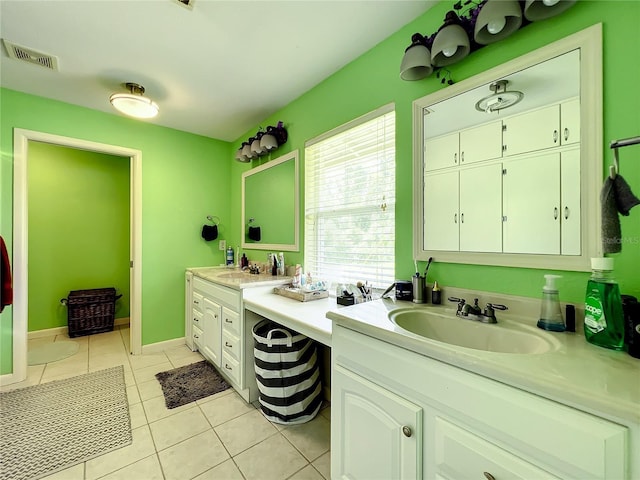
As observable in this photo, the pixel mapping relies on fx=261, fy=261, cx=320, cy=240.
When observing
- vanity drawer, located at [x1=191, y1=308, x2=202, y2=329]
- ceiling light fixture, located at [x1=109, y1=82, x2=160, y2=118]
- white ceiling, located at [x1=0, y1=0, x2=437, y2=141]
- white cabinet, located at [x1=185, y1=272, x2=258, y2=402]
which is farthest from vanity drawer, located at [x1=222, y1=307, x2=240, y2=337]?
white ceiling, located at [x1=0, y1=0, x2=437, y2=141]

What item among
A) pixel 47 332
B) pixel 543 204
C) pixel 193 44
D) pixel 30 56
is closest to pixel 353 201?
pixel 543 204

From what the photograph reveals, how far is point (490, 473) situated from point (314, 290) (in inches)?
52.5

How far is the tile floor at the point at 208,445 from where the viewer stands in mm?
1383

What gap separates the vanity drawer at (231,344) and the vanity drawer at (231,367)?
31 millimetres

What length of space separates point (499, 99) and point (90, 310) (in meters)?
4.63

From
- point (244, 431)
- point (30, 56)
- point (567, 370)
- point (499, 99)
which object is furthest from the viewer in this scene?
point (30, 56)

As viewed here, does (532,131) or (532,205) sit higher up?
(532,131)

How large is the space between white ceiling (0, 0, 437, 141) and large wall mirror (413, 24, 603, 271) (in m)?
0.64

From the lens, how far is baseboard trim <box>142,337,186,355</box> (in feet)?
9.31

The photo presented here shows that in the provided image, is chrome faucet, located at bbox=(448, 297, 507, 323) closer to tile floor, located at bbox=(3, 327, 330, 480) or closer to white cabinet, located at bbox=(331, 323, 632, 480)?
white cabinet, located at bbox=(331, 323, 632, 480)

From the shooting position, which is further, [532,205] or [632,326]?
[532,205]

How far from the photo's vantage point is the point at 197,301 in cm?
272

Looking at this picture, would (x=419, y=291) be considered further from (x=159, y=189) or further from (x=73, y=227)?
(x=73, y=227)

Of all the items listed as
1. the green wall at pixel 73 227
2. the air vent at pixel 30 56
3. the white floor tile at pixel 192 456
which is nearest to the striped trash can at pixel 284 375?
the white floor tile at pixel 192 456
